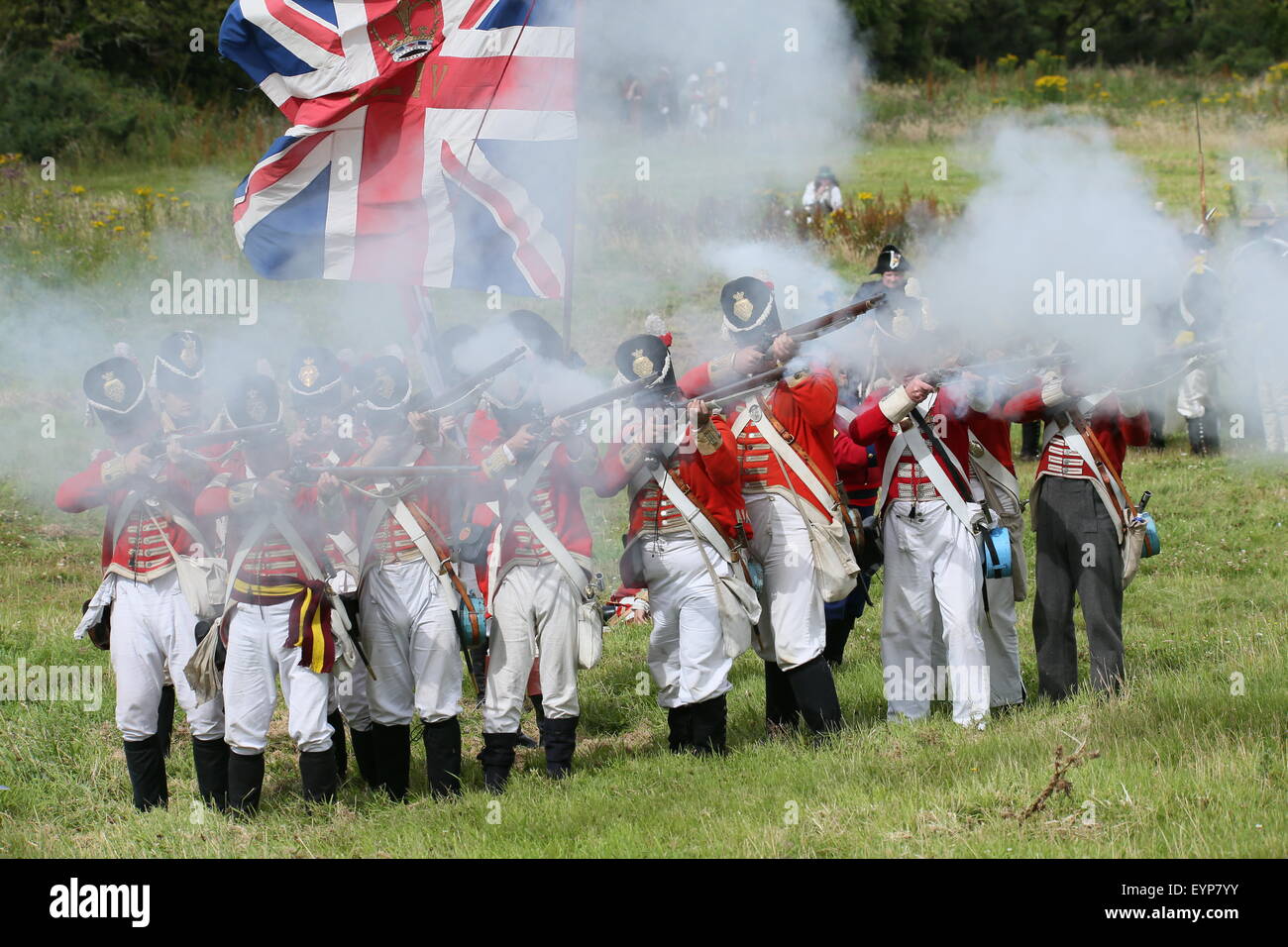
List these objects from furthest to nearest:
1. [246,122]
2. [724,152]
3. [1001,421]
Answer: [246,122]
[724,152]
[1001,421]

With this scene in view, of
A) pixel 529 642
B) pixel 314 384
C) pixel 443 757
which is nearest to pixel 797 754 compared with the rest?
pixel 529 642

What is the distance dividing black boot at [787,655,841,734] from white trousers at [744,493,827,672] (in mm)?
57

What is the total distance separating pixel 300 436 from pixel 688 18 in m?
3.26

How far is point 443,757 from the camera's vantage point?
7859mm

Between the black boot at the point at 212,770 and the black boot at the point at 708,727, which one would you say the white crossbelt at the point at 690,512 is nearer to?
the black boot at the point at 708,727

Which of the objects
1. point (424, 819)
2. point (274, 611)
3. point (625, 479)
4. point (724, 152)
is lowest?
point (424, 819)

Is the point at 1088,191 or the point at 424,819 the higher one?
the point at 1088,191

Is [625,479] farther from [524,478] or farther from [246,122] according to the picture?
[246,122]

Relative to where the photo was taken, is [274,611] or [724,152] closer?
[274,611]

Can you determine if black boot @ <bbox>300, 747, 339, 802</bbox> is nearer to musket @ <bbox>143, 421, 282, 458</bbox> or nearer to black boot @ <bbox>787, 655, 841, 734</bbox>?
musket @ <bbox>143, 421, 282, 458</bbox>

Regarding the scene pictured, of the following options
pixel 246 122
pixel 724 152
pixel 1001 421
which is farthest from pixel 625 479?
pixel 246 122

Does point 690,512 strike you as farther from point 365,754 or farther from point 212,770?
point 212,770

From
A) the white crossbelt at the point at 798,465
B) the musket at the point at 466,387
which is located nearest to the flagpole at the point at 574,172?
the musket at the point at 466,387

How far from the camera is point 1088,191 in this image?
765cm
